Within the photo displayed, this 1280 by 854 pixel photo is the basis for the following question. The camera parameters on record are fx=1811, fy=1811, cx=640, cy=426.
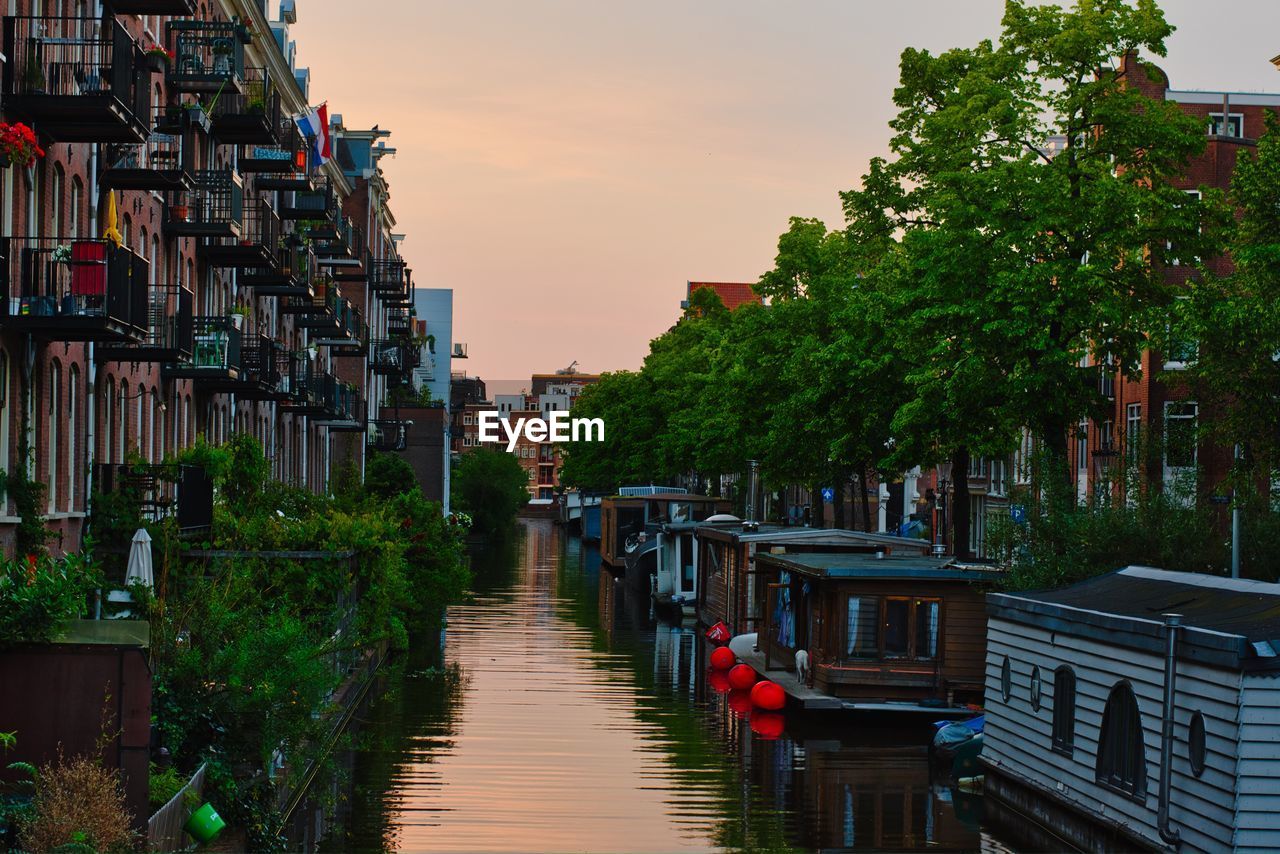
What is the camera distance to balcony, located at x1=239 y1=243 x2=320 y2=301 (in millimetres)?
45500

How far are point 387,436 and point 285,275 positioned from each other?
95.9 feet

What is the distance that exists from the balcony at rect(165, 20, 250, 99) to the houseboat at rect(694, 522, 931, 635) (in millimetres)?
15842

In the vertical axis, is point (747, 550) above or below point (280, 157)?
below

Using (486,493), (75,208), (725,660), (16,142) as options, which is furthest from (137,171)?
(486,493)

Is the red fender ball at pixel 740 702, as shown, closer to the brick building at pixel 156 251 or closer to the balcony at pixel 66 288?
the brick building at pixel 156 251

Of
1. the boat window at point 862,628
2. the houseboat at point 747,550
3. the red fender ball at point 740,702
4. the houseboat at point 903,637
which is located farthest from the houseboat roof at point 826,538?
the boat window at point 862,628

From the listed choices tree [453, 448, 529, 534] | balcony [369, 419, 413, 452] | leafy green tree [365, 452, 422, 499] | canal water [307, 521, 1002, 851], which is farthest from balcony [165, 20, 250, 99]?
tree [453, 448, 529, 534]

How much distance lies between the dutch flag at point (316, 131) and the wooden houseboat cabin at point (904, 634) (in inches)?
895

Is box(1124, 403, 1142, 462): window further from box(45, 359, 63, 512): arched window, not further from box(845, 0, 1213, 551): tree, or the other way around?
box(45, 359, 63, 512): arched window

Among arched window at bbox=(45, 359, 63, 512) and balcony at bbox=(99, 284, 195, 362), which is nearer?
arched window at bbox=(45, 359, 63, 512)

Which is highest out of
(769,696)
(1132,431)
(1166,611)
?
(1132,431)

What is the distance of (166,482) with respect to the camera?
3091cm

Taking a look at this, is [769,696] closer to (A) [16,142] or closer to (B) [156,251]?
(B) [156,251]

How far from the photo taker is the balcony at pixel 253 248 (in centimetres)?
4038
